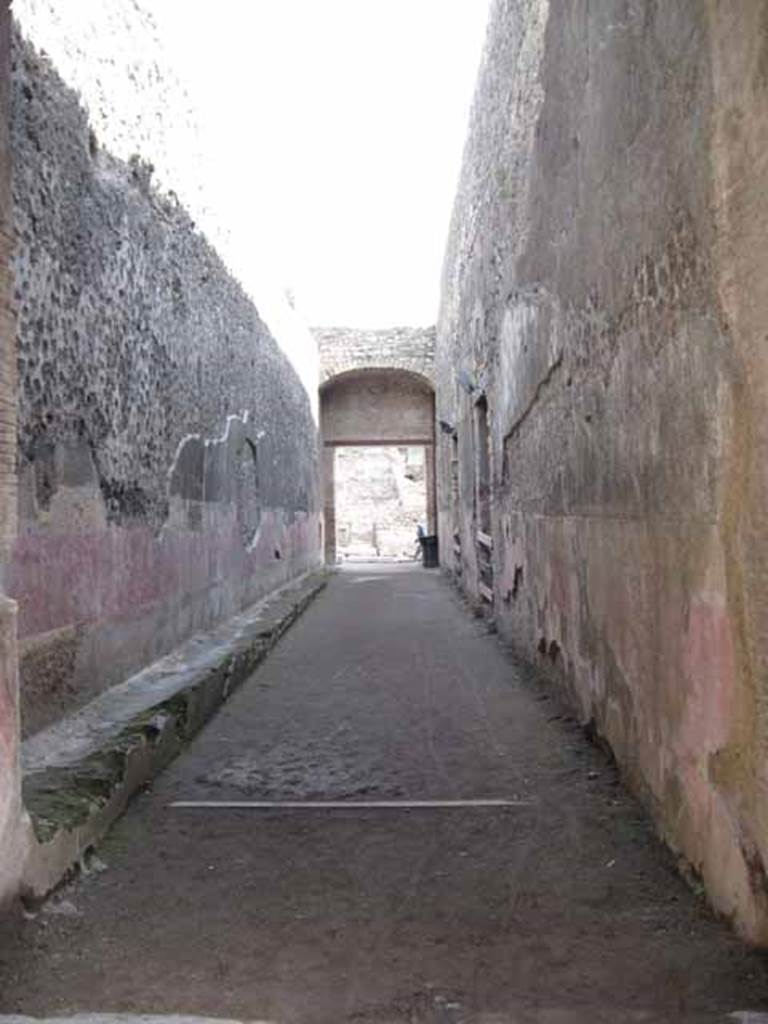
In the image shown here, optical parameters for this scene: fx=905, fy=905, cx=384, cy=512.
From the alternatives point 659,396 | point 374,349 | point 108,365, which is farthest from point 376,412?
point 659,396

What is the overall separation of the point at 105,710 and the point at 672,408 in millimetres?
2660

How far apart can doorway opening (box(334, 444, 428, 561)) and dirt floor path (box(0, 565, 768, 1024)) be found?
90.0 feet

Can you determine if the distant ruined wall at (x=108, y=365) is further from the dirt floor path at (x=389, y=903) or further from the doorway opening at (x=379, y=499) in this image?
the doorway opening at (x=379, y=499)

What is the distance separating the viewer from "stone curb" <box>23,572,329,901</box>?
2.46 m

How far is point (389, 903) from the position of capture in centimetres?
235

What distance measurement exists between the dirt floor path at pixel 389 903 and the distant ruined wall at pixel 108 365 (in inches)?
33.6

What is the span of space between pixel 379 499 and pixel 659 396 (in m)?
31.1

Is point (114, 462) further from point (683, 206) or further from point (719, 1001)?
point (719, 1001)

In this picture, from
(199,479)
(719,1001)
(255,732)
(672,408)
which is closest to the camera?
(719,1001)

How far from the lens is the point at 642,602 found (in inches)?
108

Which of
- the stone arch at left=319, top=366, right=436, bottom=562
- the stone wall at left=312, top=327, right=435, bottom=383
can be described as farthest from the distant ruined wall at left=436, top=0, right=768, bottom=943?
the stone arch at left=319, top=366, right=436, bottom=562

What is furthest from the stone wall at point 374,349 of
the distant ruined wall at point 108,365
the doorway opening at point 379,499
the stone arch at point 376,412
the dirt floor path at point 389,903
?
the doorway opening at point 379,499

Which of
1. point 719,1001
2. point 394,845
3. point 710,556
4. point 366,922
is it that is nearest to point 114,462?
point 394,845

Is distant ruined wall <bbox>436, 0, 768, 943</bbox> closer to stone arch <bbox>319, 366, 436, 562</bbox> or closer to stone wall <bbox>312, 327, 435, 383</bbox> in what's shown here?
stone wall <bbox>312, 327, 435, 383</bbox>
